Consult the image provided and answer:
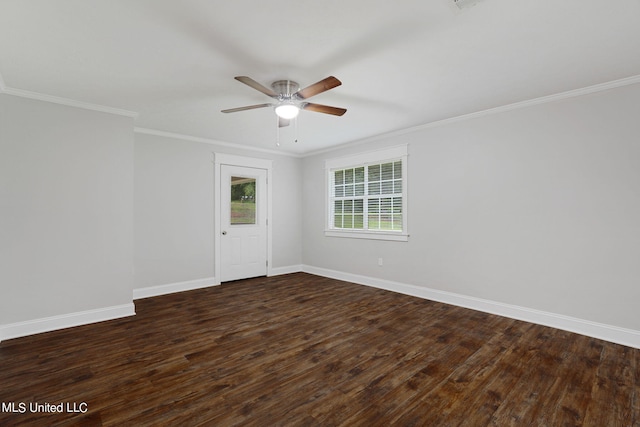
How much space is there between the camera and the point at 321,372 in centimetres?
232

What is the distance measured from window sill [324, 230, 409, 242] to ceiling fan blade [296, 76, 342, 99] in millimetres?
2791

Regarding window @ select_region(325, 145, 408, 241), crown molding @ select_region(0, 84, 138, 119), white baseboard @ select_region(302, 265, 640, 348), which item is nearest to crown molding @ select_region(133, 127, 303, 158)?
crown molding @ select_region(0, 84, 138, 119)

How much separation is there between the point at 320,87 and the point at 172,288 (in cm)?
390

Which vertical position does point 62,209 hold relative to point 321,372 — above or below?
above

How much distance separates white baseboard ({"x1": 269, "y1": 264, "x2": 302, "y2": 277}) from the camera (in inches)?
234

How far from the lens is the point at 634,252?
111 inches

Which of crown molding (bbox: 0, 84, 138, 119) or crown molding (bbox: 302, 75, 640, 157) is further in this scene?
crown molding (bbox: 0, 84, 138, 119)

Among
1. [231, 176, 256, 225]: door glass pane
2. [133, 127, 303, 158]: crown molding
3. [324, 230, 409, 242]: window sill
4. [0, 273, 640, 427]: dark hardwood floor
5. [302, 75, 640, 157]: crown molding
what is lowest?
[0, 273, 640, 427]: dark hardwood floor

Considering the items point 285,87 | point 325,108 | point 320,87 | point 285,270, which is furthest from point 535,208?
point 285,270

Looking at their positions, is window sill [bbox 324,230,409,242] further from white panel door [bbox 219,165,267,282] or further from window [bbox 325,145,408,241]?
white panel door [bbox 219,165,267,282]

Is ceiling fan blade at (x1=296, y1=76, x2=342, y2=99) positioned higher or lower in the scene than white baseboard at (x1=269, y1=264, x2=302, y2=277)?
higher

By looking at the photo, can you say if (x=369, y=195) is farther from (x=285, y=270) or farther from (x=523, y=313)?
(x=523, y=313)

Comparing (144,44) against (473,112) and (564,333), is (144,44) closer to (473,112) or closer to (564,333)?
(473,112)

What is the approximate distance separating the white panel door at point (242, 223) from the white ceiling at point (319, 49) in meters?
2.03
